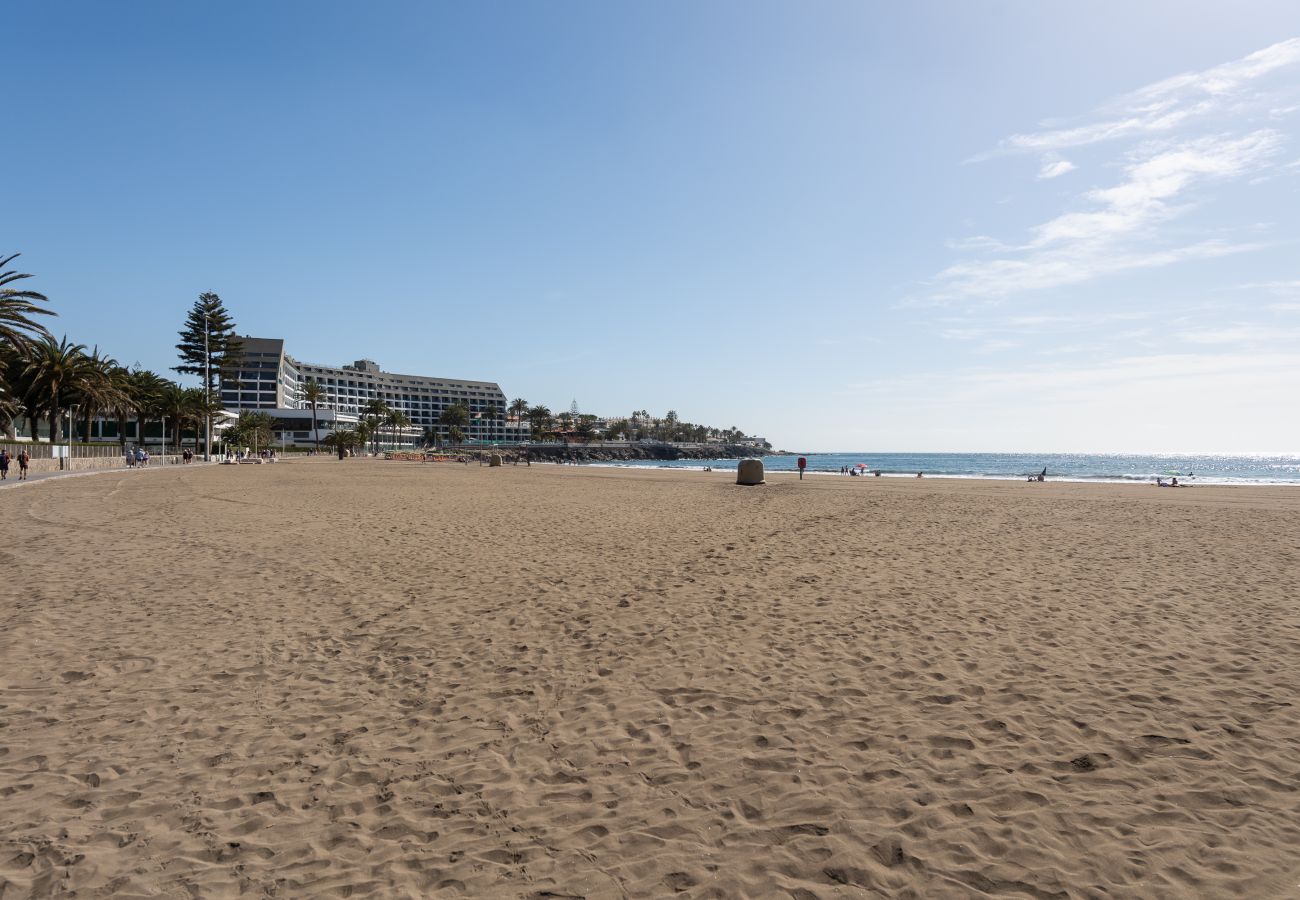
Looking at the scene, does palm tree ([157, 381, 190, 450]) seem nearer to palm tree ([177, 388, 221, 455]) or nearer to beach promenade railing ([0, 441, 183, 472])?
palm tree ([177, 388, 221, 455])

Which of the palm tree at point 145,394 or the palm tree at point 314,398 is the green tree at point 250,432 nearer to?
the palm tree at point 314,398

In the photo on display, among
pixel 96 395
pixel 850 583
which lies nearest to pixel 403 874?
pixel 850 583

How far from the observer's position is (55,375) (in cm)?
5344

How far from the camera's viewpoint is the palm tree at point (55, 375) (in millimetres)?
52478

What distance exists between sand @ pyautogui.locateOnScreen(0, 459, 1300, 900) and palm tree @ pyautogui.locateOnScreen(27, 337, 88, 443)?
182 ft

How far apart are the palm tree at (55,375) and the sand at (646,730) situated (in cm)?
5535

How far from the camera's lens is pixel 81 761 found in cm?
475

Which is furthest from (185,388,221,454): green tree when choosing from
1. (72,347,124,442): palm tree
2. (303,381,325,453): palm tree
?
(303,381,325,453): palm tree

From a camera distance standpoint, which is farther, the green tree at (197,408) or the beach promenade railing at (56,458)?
the green tree at (197,408)

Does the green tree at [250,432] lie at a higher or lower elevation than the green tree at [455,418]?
lower

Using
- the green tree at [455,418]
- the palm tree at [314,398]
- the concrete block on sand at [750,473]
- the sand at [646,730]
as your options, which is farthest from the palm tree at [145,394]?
the green tree at [455,418]

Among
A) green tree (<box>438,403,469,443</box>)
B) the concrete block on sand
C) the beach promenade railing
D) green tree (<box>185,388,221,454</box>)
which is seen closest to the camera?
the concrete block on sand

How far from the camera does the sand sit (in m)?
3.67

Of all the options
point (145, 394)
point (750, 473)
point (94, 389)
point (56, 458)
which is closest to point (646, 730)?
point (750, 473)
